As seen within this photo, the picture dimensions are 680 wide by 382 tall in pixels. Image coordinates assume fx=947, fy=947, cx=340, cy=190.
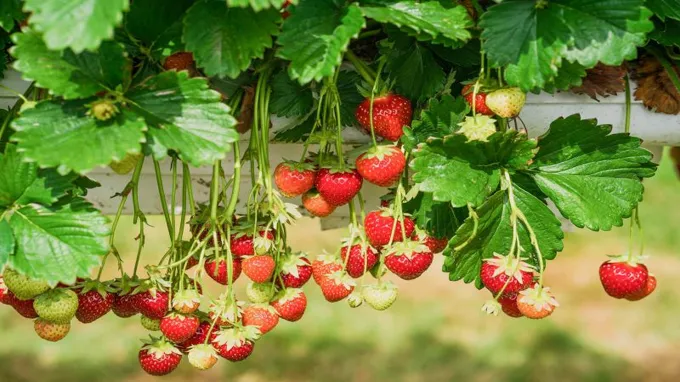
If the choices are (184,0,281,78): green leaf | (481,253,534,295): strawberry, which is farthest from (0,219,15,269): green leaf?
(481,253,534,295): strawberry

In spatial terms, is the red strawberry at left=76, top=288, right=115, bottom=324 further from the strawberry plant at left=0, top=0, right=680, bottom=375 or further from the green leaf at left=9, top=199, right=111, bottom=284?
the green leaf at left=9, top=199, right=111, bottom=284

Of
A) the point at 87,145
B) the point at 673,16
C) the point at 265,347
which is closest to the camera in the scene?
the point at 87,145

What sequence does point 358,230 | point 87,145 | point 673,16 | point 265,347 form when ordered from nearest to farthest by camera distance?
point 87,145, point 673,16, point 358,230, point 265,347

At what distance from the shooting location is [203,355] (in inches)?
37.3

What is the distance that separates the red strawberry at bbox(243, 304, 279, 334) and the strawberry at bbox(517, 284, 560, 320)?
0.81 ft

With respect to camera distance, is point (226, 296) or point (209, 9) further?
point (226, 296)

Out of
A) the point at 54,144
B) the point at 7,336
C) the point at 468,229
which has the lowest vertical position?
the point at 7,336

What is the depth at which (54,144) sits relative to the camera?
0.76 m

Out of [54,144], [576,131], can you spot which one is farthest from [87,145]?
[576,131]

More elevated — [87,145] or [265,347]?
[87,145]

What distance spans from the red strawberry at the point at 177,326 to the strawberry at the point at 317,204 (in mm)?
166

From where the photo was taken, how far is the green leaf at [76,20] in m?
0.69

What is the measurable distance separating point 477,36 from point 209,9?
264 millimetres

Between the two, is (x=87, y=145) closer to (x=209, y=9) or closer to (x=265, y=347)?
(x=209, y=9)
